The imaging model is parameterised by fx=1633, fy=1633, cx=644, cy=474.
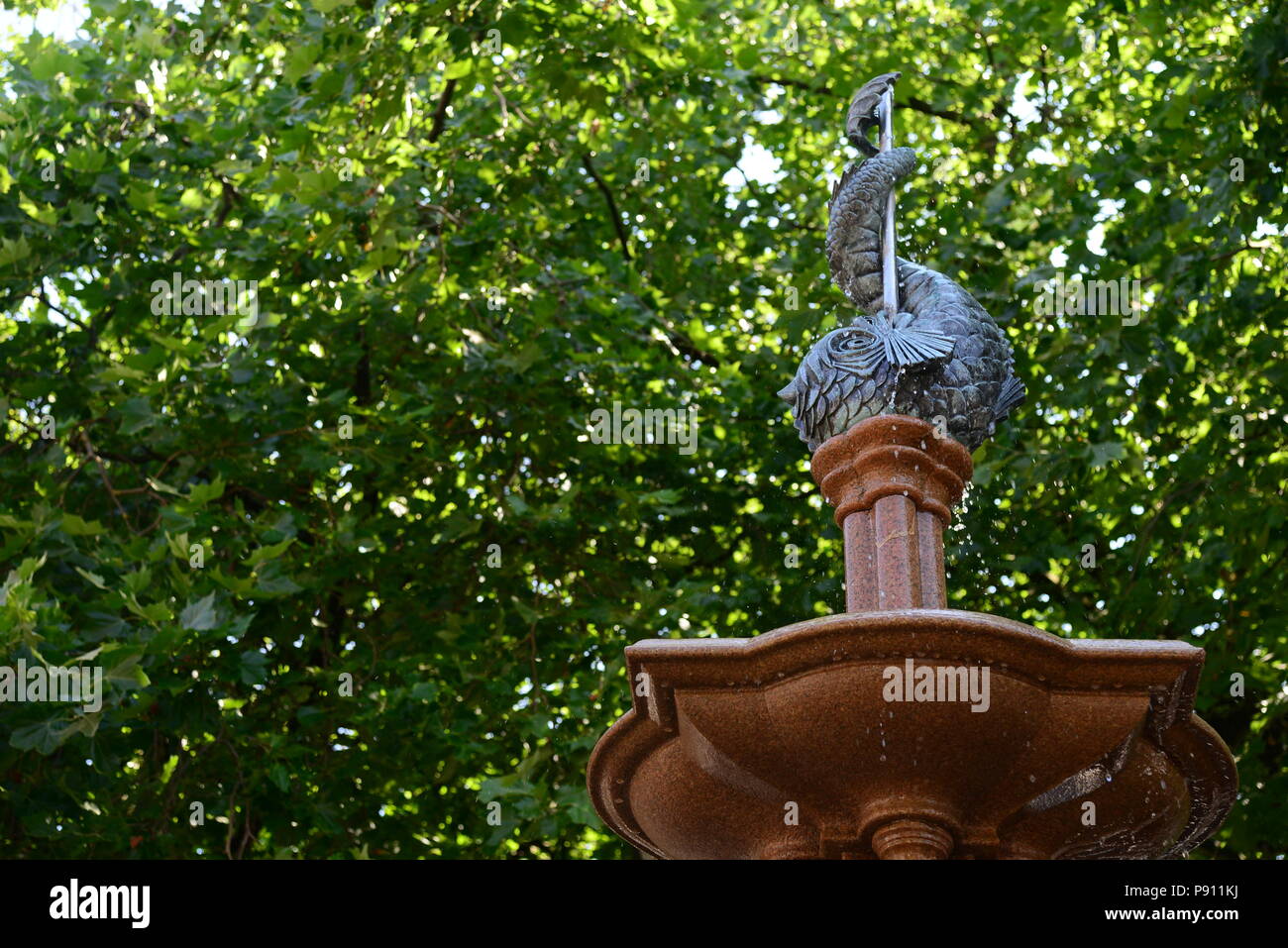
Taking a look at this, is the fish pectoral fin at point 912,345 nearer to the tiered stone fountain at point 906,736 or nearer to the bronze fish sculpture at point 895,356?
the bronze fish sculpture at point 895,356

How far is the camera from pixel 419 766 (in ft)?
30.9

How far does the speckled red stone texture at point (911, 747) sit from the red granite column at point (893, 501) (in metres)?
0.11

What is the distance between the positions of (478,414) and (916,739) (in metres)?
5.92

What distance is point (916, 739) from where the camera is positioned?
4484 mm

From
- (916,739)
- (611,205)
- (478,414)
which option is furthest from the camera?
(611,205)

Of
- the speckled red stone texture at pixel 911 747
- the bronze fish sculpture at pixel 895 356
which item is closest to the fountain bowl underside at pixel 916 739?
the speckled red stone texture at pixel 911 747

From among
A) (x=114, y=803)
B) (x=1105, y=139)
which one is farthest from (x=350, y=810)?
(x=1105, y=139)

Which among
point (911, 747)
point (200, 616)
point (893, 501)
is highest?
point (200, 616)

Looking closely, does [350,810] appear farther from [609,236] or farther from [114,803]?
[609,236]

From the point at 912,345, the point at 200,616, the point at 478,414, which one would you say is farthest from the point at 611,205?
the point at 912,345

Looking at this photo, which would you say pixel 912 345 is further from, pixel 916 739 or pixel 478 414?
pixel 478 414

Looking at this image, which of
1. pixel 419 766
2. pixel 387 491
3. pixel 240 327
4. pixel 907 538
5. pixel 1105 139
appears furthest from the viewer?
pixel 1105 139

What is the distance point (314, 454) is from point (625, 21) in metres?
3.05

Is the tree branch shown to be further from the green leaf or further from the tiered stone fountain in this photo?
the tiered stone fountain
